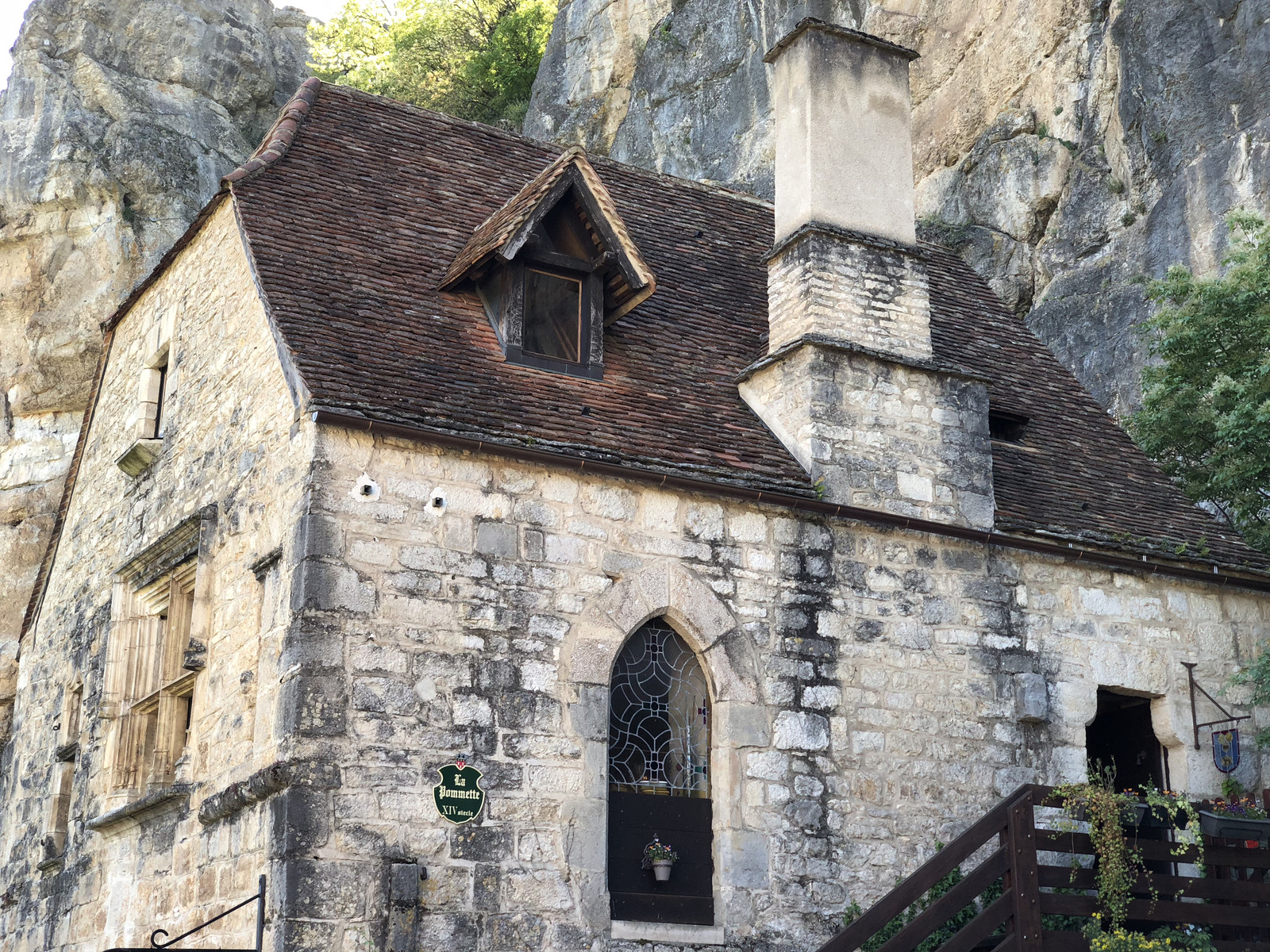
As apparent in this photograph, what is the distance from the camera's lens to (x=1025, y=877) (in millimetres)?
8578

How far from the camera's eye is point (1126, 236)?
18094 millimetres

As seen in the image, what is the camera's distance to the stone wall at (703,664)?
8586mm

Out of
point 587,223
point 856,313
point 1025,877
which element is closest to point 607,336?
point 587,223

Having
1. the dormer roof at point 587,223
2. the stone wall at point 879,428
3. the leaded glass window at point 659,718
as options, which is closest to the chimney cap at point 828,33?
the dormer roof at point 587,223

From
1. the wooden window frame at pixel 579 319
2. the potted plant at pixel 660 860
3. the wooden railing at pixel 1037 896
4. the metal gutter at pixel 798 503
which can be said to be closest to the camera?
the wooden railing at pixel 1037 896

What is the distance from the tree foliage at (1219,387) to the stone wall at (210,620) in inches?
321

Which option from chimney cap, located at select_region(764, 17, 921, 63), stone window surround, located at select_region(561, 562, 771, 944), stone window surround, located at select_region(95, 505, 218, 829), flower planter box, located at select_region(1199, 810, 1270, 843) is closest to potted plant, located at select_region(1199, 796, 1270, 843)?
flower planter box, located at select_region(1199, 810, 1270, 843)

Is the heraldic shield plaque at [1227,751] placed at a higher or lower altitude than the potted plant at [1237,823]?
higher

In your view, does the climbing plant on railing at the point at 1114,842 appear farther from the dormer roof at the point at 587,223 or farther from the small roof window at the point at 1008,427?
the dormer roof at the point at 587,223

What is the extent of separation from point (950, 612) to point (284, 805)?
16.3 feet

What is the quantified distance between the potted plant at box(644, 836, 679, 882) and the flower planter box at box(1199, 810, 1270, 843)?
3499 mm

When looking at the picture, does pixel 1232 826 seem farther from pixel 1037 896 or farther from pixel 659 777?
pixel 659 777

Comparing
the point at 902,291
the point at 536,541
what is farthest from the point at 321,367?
the point at 902,291

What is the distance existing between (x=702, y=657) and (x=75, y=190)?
14.7 meters
